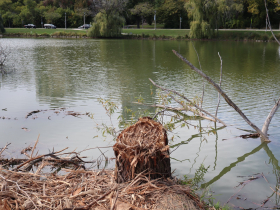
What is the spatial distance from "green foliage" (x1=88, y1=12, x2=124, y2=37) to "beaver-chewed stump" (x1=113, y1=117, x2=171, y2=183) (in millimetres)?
46774

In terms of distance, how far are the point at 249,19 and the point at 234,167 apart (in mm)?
63884

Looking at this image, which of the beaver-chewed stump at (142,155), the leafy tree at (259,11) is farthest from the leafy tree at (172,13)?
the beaver-chewed stump at (142,155)

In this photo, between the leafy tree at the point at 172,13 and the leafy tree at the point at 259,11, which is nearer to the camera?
the leafy tree at the point at 259,11

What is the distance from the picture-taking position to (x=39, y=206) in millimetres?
2936

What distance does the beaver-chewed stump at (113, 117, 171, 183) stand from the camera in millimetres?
3342

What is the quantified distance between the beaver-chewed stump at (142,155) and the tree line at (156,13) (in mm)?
42792

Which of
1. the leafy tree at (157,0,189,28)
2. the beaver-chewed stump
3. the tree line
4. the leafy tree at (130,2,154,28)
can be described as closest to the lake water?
the beaver-chewed stump

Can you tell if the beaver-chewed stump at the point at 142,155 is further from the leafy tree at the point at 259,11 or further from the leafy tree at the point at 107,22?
the leafy tree at the point at 259,11

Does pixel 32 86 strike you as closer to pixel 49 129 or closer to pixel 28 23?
pixel 49 129

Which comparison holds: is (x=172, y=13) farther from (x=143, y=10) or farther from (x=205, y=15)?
(x=205, y=15)

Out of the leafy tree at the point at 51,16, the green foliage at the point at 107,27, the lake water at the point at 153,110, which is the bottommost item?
the lake water at the point at 153,110

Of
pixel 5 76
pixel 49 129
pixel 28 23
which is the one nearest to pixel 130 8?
pixel 28 23

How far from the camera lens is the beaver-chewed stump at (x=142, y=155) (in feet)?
11.0

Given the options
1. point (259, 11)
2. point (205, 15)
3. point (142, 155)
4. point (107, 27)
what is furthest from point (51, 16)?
point (142, 155)
